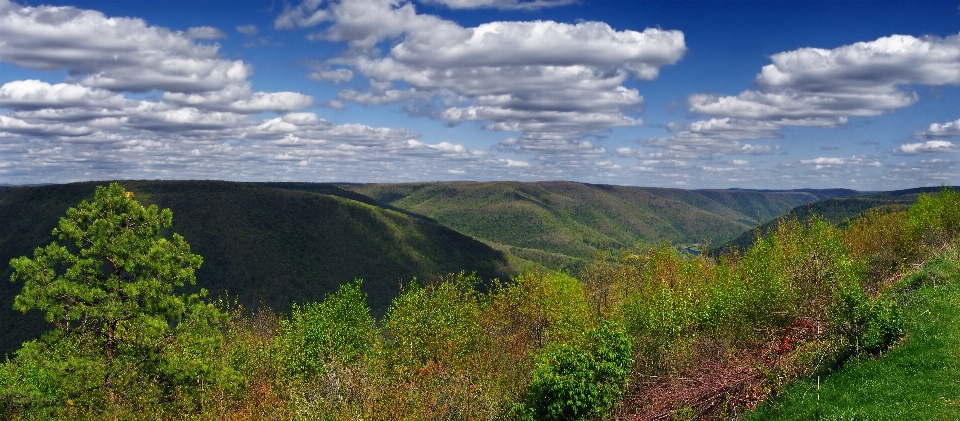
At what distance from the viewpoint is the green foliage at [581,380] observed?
32531mm

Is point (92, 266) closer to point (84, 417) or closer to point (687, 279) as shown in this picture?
point (84, 417)

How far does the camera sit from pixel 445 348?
45.7 meters

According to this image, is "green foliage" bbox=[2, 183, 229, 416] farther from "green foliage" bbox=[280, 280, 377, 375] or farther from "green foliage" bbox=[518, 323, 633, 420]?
"green foliage" bbox=[518, 323, 633, 420]

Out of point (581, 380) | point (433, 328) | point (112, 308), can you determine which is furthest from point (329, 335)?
point (581, 380)

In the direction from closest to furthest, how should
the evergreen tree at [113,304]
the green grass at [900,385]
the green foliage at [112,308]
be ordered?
1. the green grass at [900,385]
2. the green foliage at [112,308]
3. the evergreen tree at [113,304]

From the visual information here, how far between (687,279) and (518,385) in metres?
20.4

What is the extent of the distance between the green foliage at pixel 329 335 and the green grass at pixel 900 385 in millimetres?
26795

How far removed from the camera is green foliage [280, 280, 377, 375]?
42.9 m

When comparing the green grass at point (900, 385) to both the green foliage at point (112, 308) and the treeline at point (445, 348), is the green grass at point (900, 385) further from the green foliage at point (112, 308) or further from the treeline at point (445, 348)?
the green foliage at point (112, 308)

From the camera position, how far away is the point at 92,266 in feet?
111

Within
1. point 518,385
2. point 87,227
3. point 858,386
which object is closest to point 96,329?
point 87,227

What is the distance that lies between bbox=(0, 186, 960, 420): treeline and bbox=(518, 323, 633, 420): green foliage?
0.33 ft

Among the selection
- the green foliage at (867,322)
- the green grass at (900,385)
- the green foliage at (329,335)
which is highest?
the green foliage at (867,322)

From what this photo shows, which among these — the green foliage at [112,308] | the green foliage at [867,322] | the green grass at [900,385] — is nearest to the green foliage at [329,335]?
the green foliage at [112,308]
